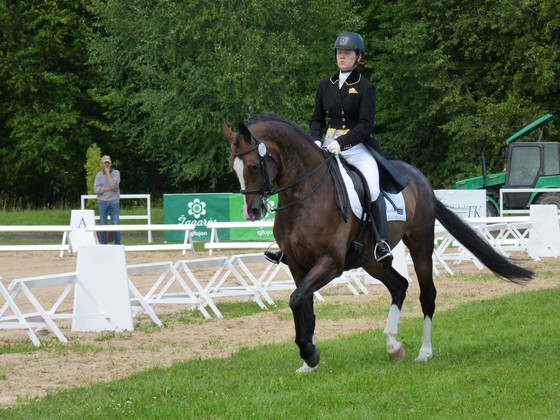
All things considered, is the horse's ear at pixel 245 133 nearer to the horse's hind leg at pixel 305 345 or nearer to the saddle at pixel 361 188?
the saddle at pixel 361 188

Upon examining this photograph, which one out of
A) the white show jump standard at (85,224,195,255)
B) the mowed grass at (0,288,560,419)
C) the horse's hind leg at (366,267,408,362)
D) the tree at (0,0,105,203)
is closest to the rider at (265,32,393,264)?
the horse's hind leg at (366,267,408,362)

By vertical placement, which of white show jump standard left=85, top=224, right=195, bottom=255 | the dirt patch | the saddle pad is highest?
the saddle pad

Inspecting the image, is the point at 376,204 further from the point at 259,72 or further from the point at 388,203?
the point at 259,72

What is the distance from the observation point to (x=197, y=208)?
3209 cm

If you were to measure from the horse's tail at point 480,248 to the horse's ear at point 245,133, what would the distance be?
313 centimetres


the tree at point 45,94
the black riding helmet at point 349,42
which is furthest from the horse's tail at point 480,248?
the tree at point 45,94

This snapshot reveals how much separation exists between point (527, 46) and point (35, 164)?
73.0 ft

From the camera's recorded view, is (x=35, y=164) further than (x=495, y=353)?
Yes

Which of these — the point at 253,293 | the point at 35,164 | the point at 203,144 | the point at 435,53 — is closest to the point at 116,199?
the point at 253,293

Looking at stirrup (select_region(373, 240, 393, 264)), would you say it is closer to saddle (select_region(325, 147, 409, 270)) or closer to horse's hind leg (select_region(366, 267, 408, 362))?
saddle (select_region(325, 147, 409, 270))

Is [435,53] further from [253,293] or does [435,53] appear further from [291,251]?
[291,251]

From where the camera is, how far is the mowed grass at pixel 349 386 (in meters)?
7.66

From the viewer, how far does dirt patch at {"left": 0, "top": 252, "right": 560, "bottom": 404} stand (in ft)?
32.4

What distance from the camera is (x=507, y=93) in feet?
145
